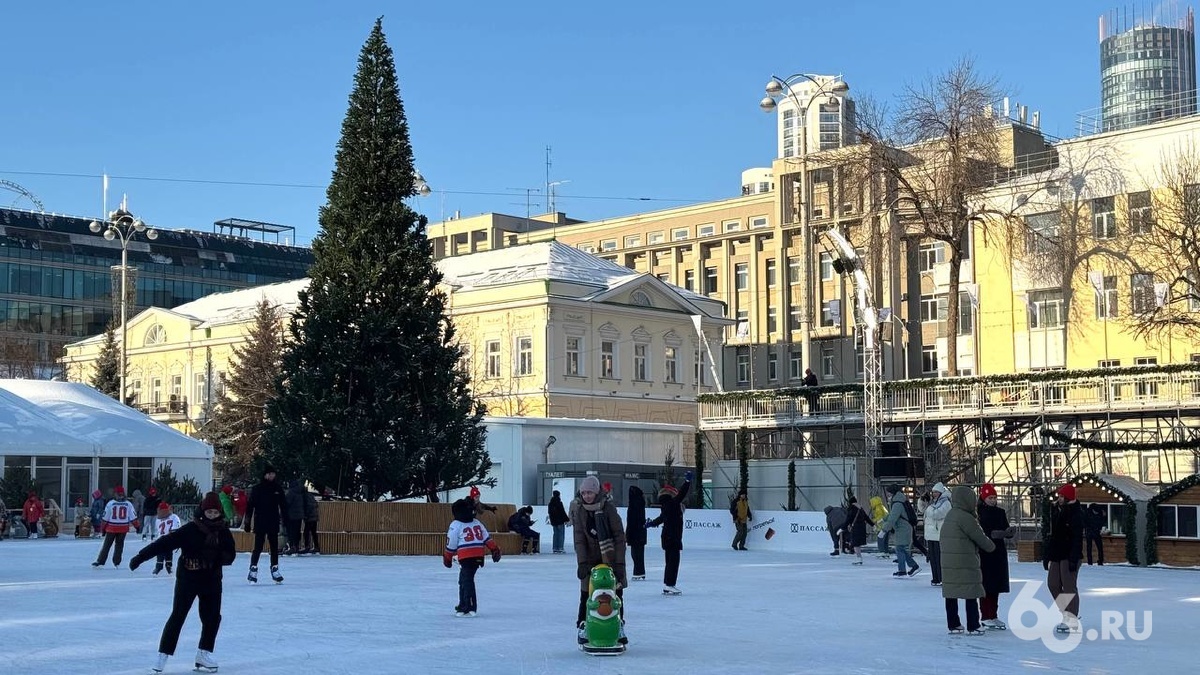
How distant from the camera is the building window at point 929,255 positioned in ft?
249

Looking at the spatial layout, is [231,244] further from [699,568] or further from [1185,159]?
[699,568]

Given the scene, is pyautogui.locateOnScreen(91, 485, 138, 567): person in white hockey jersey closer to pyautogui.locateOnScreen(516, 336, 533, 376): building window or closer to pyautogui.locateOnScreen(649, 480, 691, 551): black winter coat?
pyautogui.locateOnScreen(649, 480, 691, 551): black winter coat

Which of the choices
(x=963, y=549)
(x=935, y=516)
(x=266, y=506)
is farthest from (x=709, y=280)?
(x=963, y=549)

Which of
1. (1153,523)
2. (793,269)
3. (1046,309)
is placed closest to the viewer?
(1153,523)

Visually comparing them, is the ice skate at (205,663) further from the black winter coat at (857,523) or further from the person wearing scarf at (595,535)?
the black winter coat at (857,523)

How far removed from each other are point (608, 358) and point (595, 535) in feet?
157

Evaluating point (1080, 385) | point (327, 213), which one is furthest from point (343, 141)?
point (1080, 385)

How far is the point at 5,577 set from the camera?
25.3 metres

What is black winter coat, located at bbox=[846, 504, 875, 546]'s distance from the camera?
1308 inches

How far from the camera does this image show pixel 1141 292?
49.7 meters

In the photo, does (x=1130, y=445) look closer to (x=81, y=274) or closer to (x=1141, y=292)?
(x=1141, y=292)

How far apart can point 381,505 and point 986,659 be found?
2219 cm

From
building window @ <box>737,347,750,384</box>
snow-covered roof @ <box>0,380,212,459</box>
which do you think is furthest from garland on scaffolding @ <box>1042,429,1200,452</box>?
building window @ <box>737,347,750,384</box>

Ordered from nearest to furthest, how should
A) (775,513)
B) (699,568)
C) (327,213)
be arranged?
(699,568) → (327,213) → (775,513)
